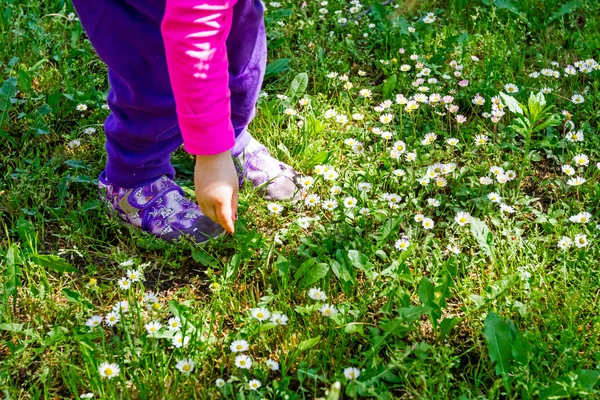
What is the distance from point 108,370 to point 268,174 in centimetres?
97

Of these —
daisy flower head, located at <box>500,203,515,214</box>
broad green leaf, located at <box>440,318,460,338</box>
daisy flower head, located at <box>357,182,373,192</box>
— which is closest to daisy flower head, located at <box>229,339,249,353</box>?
broad green leaf, located at <box>440,318,460,338</box>

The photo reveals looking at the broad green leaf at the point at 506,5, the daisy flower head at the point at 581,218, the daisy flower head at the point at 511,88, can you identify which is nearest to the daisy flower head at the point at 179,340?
the daisy flower head at the point at 581,218

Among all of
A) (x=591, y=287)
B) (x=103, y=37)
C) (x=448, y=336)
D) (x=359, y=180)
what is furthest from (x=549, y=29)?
(x=103, y=37)

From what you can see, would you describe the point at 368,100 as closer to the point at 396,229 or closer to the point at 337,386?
Result: the point at 396,229

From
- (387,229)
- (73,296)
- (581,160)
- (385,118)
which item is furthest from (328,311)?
(581,160)

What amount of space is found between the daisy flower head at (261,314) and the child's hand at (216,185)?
1.06 feet

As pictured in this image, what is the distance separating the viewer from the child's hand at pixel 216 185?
1.71m

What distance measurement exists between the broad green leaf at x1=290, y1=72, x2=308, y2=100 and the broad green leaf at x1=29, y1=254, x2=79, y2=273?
1.19 meters

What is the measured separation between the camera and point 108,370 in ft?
5.83

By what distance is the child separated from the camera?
1.59m

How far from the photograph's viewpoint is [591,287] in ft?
6.72

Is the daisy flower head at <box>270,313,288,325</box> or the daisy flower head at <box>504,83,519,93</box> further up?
the daisy flower head at <box>504,83,519,93</box>

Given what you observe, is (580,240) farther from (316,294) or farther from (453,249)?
(316,294)

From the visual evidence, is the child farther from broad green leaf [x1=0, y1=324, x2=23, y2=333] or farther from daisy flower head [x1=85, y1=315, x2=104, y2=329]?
broad green leaf [x1=0, y1=324, x2=23, y2=333]
